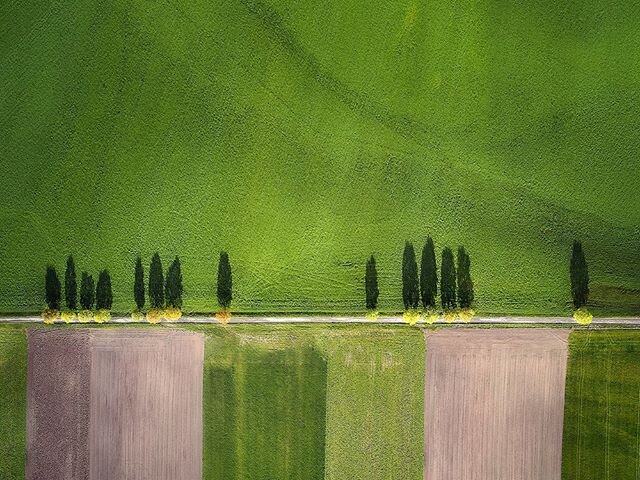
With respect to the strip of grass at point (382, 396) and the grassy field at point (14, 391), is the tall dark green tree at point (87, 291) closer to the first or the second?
the grassy field at point (14, 391)

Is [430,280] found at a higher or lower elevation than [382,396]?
higher

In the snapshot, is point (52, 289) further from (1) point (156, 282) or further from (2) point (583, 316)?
(2) point (583, 316)

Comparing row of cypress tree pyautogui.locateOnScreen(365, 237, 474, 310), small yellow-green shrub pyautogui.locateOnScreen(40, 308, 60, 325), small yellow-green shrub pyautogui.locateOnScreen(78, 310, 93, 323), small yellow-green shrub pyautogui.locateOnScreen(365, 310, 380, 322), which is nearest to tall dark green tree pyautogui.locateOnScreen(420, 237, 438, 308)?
row of cypress tree pyautogui.locateOnScreen(365, 237, 474, 310)

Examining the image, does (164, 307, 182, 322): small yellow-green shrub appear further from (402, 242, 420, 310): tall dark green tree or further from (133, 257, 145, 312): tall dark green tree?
(402, 242, 420, 310): tall dark green tree

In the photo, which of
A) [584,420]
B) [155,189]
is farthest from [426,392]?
[155,189]

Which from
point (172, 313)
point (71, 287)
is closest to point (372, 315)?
point (172, 313)

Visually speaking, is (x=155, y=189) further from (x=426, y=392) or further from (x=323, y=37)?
(x=426, y=392)
